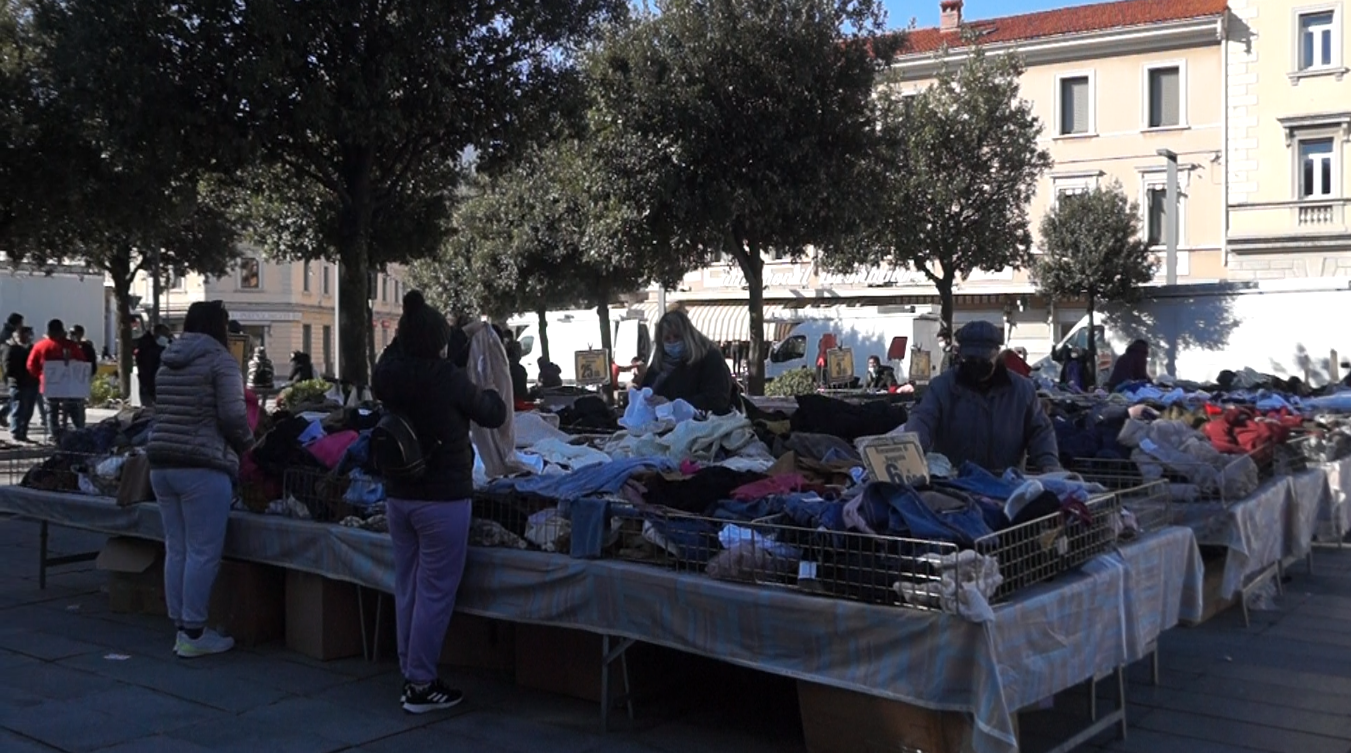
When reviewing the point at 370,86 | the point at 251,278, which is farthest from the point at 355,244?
the point at 251,278

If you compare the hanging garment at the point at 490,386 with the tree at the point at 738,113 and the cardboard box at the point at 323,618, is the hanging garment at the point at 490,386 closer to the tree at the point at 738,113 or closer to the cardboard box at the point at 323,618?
the cardboard box at the point at 323,618

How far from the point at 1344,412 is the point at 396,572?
364 inches

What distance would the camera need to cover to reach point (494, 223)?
29594 millimetres

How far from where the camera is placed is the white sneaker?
655cm

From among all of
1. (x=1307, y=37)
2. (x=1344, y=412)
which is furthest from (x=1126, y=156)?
(x=1344, y=412)

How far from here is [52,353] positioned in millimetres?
17031

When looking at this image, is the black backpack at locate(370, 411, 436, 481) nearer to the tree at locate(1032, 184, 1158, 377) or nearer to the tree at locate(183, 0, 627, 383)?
the tree at locate(183, 0, 627, 383)

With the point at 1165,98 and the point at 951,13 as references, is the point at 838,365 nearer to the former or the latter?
the point at 1165,98

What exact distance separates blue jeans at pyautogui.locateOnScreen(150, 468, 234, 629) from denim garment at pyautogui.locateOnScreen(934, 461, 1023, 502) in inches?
146

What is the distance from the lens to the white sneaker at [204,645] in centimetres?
655

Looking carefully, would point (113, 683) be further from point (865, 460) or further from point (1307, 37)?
point (1307, 37)

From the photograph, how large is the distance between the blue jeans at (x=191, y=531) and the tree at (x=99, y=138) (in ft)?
22.2

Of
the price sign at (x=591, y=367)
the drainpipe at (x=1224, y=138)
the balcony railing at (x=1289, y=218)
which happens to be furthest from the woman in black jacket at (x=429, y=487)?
the drainpipe at (x=1224, y=138)

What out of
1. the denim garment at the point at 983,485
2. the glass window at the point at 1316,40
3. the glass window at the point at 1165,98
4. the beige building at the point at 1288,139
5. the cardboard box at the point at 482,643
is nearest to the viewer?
the denim garment at the point at 983,485
